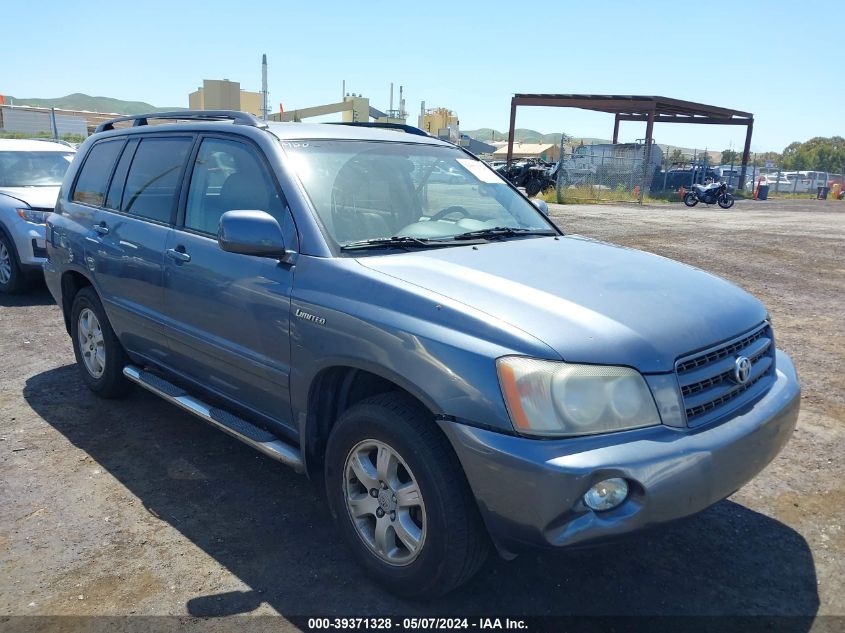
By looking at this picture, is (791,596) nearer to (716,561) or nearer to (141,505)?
(716,561)

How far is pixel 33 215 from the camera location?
26.2 feet

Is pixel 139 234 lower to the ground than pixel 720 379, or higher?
higher

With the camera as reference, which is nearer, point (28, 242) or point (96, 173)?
point (96, 173)

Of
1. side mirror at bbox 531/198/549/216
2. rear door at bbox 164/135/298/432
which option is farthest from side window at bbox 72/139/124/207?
side mirror at bbox 531/198/549/216

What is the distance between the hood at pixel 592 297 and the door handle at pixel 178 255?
4.22 feet

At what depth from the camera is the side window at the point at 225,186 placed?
3516 millimetres

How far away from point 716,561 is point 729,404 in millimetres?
893

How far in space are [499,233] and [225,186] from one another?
1516 mm

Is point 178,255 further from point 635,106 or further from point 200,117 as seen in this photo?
point 635,106

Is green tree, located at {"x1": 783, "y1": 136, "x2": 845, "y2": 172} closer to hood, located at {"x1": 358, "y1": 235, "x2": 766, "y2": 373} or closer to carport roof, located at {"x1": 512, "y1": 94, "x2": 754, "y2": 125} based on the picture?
carport roof, located at {"x1": 512, "y1": 94, "x2": 754, "y2": 125}

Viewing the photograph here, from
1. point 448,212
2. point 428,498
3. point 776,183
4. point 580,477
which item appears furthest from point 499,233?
point 776,183

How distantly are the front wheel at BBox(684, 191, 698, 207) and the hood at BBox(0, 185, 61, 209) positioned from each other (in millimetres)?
24972

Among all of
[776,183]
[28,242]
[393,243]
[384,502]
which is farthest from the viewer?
[776,183]

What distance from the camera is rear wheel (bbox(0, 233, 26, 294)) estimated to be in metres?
8.02
